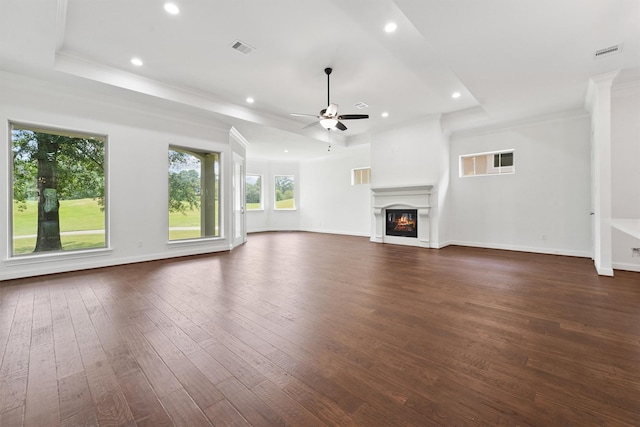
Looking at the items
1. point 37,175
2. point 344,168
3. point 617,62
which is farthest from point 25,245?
point 617,62

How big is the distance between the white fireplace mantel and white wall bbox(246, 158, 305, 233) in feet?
14.2

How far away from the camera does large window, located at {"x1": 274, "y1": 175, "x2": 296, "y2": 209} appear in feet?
36.3

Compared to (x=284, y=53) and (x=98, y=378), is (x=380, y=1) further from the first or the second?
(x=98, y=378)

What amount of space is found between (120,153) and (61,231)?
1.61 m

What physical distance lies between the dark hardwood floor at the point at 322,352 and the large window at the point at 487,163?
332 centimetres

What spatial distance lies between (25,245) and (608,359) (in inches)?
273

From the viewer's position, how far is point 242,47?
11.7 feet

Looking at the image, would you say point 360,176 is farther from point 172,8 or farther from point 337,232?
point 172,8

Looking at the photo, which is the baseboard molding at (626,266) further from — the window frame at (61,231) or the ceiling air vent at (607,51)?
the window frame at (61,231)

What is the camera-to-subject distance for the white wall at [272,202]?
1063 centimetres

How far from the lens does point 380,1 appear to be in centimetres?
266

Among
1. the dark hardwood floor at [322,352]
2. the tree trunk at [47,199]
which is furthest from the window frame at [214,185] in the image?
the dark hardwood floor at [322,352]

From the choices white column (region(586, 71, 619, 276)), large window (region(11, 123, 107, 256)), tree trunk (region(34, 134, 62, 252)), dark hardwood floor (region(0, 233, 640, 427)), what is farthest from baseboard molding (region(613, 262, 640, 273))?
tree trunk (region(34, 134, 62, 252))

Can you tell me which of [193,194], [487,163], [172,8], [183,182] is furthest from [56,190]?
[487,163]
